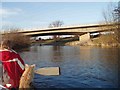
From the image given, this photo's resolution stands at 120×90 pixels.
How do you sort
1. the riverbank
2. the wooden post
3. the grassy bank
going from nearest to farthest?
1. the wooden post
2. the grassy bank
3. the riverbank

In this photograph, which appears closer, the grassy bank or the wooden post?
the wooden post

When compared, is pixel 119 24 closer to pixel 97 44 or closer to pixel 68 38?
pixel 97 44

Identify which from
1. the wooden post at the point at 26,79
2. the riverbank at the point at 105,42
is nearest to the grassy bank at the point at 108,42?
the riverbank at the point at 105,42

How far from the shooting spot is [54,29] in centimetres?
4356

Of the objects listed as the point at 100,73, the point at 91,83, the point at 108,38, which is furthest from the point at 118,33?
the point at 91,83

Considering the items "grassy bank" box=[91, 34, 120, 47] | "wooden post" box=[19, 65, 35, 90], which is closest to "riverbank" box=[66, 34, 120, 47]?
"grassy bank" box=[91, 34, 120, 47]

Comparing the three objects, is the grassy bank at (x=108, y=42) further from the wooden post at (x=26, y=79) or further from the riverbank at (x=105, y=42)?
the wooden post at (x=26, y=79)

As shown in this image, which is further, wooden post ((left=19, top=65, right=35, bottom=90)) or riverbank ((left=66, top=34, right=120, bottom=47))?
riverbank ((left=66, top=34, right=120, bottom=47))

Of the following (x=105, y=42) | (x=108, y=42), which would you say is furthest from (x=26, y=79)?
(x=105, y=42)

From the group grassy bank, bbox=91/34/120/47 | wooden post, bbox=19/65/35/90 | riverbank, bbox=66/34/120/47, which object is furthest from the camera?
riverbank, bbox=66/34/120/47

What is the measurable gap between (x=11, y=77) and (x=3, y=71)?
0.76ft

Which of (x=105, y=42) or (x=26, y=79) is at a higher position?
(x=105, y=42)

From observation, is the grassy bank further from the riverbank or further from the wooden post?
the wooden post

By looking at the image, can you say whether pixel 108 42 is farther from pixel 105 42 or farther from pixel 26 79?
pixel 26 79
